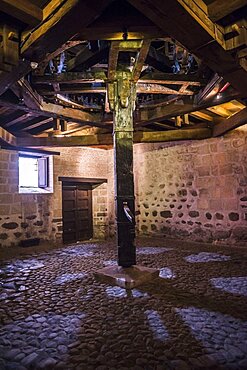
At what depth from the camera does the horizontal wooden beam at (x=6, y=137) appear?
4.52m

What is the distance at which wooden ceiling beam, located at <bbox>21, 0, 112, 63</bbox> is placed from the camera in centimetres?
147

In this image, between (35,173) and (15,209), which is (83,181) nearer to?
(35,173)

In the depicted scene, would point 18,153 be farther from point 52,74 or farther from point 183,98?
point 183,98

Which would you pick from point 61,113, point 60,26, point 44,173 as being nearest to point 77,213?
point 44,173

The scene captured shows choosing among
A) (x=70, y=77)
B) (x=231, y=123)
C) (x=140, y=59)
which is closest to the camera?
(x=140, y=59)

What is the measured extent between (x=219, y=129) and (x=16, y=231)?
4394 millimetres

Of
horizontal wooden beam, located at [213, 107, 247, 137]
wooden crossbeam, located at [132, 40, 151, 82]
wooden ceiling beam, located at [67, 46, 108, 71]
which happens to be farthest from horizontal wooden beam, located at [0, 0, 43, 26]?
horizontal wooden beam, located at [213, 107, 247, 137]

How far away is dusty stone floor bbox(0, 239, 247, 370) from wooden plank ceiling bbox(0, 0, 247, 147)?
188cm

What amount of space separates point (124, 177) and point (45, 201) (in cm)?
309

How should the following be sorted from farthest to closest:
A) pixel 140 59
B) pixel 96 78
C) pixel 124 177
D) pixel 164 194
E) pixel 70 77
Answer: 1. pixel 164 194
2. pixel 124 177
3. pixel 96 78
4. pixel 70 77
5. pixel 140 59

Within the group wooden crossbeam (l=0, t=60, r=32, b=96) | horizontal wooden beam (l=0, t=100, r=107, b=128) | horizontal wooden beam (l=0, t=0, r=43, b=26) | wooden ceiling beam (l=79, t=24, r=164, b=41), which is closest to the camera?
horizontal wooden beam (l=0, t=0, r=43, b=26)

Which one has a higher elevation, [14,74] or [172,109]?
[172,109]

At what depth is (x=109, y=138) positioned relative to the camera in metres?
5.05

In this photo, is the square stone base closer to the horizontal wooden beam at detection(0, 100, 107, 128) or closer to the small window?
the horizontal wooden beam at detection(0, 100, 107, 128)
